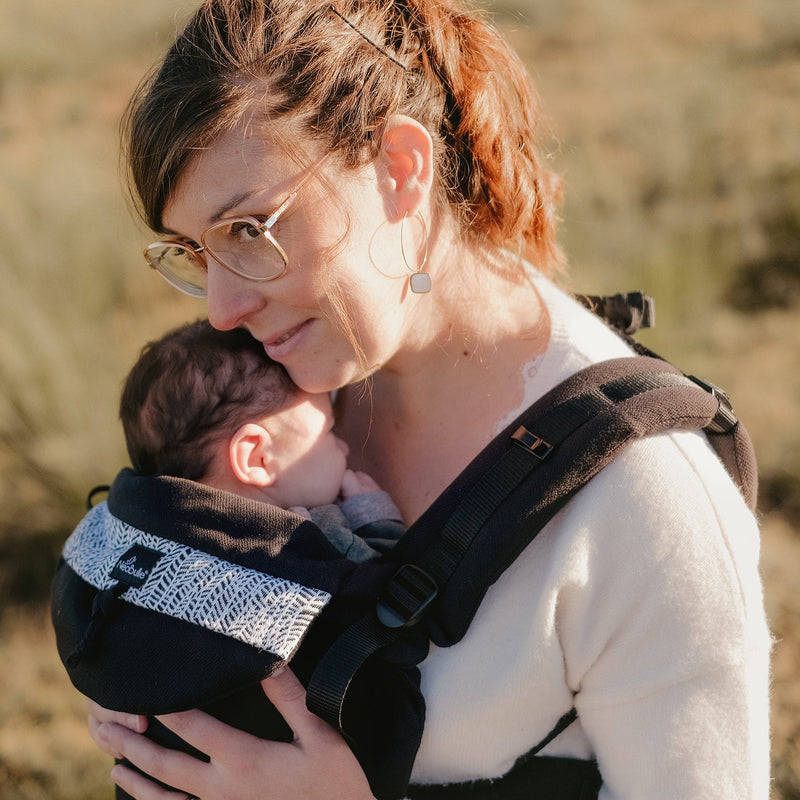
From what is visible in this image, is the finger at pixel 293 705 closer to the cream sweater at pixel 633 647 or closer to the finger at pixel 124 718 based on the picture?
the cream sweater at pixel 633 647

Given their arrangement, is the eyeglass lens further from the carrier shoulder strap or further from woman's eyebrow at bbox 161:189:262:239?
the carrier shoulder strap

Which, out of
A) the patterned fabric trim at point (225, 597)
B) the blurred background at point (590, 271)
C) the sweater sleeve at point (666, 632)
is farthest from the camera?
the blurred background at point (590, 271)

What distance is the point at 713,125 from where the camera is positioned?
265 inches

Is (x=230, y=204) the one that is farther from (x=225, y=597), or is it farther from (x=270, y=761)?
(x=270, y=761)

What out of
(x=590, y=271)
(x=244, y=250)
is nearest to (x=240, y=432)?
(x=244, y=250)

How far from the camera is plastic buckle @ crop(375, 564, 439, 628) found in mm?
1413

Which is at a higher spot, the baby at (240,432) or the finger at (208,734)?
the baby at (240,432)

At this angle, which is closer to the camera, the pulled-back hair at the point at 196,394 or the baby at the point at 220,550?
the baby at the point at 220,550

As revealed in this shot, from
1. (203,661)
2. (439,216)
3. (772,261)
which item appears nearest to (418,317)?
(439,216)

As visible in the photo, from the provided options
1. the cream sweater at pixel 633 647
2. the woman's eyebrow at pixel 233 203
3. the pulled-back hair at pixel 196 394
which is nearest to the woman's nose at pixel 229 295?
the woman's eyebrow at pixel 233 203

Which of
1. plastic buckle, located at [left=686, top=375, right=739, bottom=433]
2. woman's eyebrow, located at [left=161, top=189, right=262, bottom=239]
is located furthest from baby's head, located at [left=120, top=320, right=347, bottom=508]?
plastic buckle, located at [left=686, top=375, right=739, bottom=433]

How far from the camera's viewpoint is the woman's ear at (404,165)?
1575mm

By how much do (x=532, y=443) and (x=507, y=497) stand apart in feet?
0.33

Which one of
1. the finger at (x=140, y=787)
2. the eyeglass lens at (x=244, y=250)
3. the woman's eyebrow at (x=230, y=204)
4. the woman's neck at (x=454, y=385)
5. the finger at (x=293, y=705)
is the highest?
the woman's eyebrow at (x=230, y=204)
